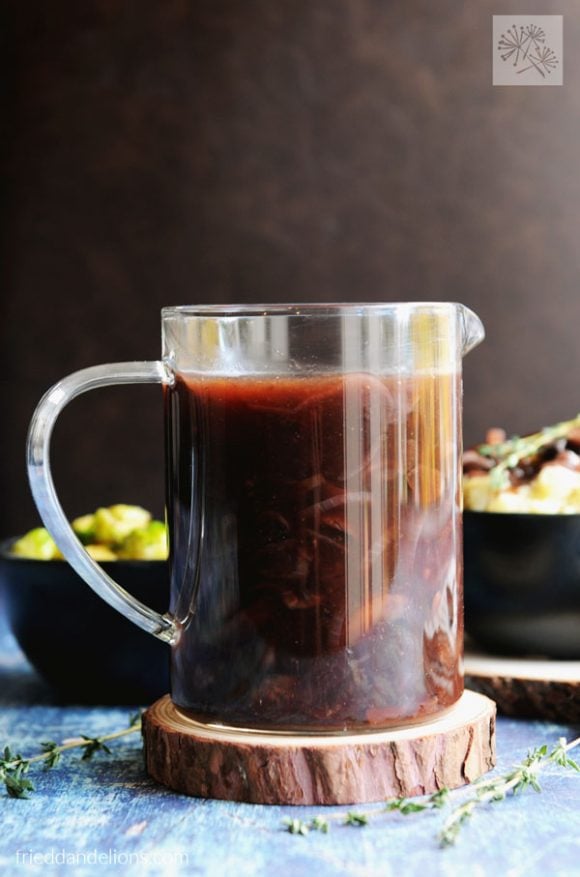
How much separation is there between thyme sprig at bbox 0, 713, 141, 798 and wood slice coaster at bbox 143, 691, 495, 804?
0.12 meters

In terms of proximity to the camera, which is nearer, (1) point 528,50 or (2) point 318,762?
(2) point 318,762

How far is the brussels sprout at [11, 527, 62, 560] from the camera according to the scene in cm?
145

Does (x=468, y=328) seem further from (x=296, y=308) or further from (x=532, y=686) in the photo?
(x=532, y=686)

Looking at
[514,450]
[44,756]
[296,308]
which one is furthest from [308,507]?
[514,450]

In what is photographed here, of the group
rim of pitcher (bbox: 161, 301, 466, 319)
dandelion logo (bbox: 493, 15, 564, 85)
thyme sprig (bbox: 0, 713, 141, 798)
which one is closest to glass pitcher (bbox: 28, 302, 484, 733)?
rim of pitcher (bbox: 161, 301, 466, 319)

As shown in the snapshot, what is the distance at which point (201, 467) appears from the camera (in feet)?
3.40

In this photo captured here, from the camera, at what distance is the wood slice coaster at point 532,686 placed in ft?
4.15

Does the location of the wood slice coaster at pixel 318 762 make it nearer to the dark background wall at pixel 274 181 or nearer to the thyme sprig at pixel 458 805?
the thyme sprig at pixel 458 805

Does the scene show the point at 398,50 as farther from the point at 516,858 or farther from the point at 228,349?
the point at 516,858

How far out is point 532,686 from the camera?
128 centimetres

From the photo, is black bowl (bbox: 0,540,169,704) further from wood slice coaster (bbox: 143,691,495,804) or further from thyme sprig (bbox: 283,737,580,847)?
thyme sprig (bbox: 283,737,580,847)

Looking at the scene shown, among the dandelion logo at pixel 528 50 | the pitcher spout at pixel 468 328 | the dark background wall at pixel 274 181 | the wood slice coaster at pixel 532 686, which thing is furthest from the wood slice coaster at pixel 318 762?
the dandelion logo at pixel 528 50

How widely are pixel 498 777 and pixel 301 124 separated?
1338 mm

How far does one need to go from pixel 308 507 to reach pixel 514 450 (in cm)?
52
